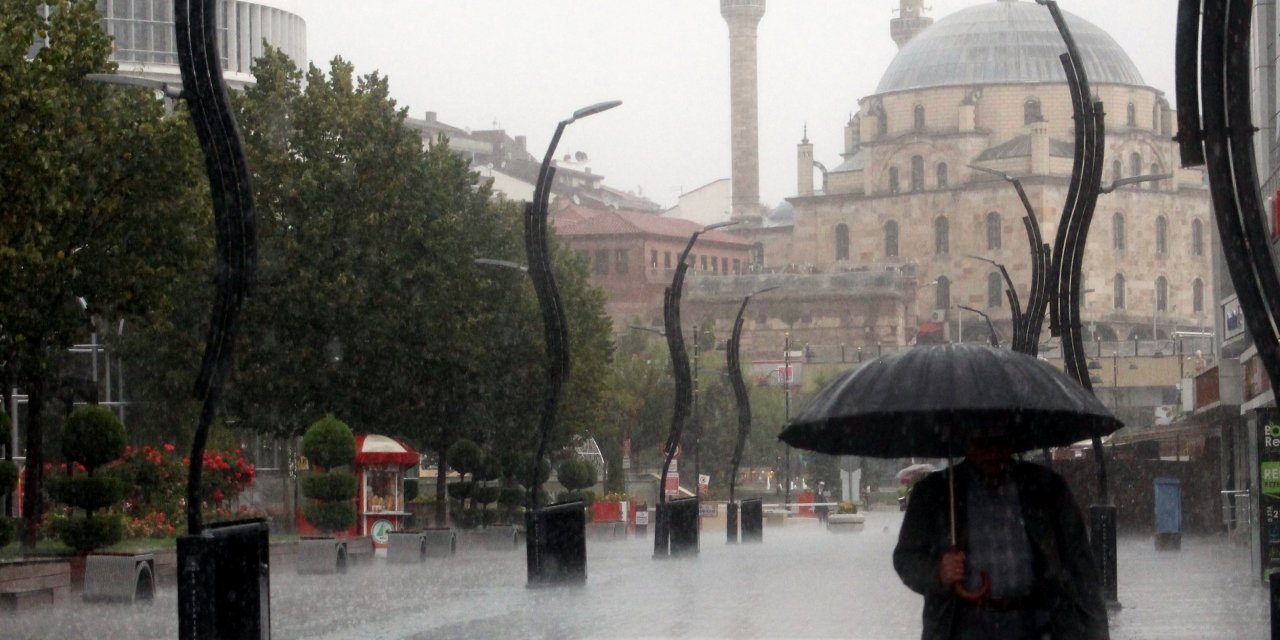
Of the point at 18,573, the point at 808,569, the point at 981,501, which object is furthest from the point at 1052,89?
the point at 981,501

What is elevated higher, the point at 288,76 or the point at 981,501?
→ the point at 288,76

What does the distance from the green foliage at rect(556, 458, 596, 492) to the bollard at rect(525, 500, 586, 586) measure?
108 ft

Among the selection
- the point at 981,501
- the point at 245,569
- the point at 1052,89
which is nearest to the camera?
the point at 981,501

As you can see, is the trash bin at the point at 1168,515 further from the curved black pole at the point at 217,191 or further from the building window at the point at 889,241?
the building window at the point at 889,241

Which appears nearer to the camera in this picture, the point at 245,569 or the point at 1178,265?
the point at 245,569

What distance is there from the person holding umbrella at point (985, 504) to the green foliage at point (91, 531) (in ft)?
60.2

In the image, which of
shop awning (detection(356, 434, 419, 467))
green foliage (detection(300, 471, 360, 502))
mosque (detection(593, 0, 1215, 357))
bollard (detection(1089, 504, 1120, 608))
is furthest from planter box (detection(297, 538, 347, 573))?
mosque (detection(593, 0, 1215, 357))

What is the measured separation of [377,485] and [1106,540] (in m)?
23.7

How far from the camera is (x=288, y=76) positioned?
144 ft

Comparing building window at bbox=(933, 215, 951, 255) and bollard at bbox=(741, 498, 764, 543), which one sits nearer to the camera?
bollard at bbox=(741, 498, 764, 543)

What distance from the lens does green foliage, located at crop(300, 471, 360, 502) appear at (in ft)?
120

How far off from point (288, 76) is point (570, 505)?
2244cm

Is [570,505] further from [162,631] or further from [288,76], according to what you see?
[288,76]

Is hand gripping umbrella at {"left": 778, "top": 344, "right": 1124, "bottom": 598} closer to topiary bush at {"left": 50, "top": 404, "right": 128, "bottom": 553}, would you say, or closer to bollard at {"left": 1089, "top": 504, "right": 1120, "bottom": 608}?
bollard at {"left": 1089, "top": 504, "right": 1120, "bottom": 608}
